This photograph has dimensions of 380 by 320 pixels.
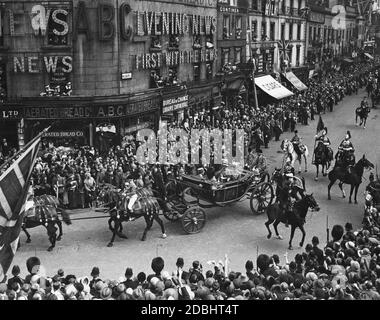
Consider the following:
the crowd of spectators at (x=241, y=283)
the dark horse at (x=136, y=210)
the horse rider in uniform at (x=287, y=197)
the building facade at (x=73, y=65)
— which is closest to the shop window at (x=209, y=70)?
the building facade at (x=73, y=65)

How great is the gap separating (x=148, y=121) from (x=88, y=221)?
1107 centimetres

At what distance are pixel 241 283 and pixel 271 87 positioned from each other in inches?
1240

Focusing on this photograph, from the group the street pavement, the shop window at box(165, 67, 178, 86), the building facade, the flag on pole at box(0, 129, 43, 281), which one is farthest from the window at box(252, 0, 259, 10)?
the flag on pole at box(0, 129, 43, 281)

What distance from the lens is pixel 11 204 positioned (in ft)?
29.5

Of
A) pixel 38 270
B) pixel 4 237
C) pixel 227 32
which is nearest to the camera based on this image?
pixel 4 237

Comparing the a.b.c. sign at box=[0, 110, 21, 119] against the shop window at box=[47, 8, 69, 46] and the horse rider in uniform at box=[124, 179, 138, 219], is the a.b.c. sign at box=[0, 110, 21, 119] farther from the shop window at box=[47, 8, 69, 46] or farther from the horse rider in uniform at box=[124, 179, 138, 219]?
the horse rider in uniform at box=[124, 179, 138, 219]

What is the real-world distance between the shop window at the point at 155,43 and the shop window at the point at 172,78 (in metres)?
1.90

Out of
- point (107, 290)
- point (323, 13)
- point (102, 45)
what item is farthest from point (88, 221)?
point (323, 13)

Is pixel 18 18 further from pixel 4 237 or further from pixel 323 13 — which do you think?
pixel 323 13

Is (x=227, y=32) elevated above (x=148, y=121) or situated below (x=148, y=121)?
above

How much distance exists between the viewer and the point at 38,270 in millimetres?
11234

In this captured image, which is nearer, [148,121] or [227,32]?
[148,121]

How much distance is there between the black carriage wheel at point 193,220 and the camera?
16044 millimetres

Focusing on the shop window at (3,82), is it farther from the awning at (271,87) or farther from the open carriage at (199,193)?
the awning at (271,87)
